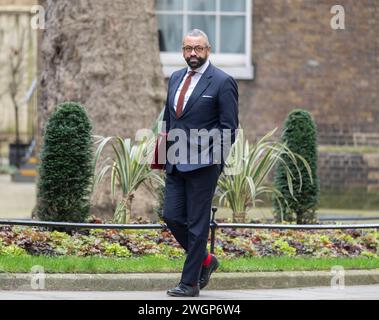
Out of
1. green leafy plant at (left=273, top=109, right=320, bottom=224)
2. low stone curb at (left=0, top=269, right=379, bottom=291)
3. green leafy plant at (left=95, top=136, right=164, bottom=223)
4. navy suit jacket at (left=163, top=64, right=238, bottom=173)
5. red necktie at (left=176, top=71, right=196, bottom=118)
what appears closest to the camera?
navy suit jacket at (left=163, top=64, right=238, bottom=173)

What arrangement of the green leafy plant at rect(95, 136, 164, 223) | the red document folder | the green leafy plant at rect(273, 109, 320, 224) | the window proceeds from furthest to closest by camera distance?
the window < the green leafy plant at rect(273, 109, 320, 224) < the green leafy plant at rect(95, 136, 164, 223) < the red document folder

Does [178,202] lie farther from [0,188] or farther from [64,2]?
[0,188]

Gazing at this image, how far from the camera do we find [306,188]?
496 inches

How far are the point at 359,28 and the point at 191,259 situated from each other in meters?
10.0

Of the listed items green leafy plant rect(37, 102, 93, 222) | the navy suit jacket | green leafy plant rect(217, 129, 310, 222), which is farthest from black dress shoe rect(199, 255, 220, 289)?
green leafy plant rect(217, 129, 310, 222)

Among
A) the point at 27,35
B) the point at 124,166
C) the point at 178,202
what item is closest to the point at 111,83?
the point at 124,166

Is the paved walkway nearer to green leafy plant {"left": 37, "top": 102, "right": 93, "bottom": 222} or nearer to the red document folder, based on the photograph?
the red document folder

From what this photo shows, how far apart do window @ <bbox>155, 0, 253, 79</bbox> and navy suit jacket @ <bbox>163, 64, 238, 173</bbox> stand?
9.39 meters

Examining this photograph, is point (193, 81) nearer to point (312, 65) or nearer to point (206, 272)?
point (206, 272)

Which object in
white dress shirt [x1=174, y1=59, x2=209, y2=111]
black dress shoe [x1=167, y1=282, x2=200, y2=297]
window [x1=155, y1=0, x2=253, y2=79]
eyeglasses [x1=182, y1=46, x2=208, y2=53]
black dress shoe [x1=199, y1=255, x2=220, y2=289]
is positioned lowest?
black dress shoe [x1=167, y1=282, x2=200, y2=297]

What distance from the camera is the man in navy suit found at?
8664mm

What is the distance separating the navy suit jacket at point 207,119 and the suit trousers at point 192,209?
88 mm

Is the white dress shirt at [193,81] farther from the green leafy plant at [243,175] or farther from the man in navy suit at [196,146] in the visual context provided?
the green leafy plant at [243,175]

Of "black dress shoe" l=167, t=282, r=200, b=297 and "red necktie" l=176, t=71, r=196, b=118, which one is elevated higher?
"red necktie" l=176, t=71, r=196, b=118
